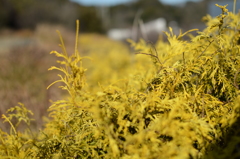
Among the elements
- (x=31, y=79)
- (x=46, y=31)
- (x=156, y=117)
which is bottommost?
(x=156, y=117)

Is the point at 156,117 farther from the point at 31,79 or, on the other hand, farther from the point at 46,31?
the point at 46,31

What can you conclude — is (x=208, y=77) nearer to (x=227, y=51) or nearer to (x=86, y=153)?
(x=227, y=51)

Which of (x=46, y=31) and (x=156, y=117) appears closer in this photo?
(x=156, y=117)

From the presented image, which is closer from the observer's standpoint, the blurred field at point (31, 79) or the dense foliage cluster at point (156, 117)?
the dense foliage cluster at point (156, 117)

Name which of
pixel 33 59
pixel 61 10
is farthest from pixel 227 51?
pixel 61 10

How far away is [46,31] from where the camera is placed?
48.0 feet

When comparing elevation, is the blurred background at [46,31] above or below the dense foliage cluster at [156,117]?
above

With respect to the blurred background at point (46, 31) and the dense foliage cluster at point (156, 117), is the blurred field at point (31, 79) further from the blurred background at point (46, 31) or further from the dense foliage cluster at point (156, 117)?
the dense foliage cluster at point (156, 117)

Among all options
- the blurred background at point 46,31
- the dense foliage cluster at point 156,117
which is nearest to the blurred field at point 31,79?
the blurred background at point 46,31

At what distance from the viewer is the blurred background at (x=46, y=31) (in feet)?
13.1

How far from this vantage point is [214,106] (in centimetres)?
99

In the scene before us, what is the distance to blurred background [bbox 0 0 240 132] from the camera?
3982 mm

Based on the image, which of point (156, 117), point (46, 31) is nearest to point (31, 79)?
point (156, 117)

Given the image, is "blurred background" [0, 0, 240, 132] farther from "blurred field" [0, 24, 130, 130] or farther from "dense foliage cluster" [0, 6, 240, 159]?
"dense foliage cluster" [0, 6, 240, 159]
